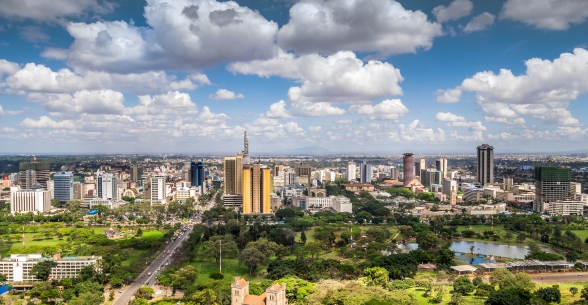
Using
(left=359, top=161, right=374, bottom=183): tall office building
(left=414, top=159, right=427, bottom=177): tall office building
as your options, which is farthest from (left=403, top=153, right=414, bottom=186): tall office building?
(left=359, top=161, right=374, bottom=183): tall office building

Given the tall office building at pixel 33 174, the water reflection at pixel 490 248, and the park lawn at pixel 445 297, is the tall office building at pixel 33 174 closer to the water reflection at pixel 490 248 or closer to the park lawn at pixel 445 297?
the water reflection at pixel 490 248

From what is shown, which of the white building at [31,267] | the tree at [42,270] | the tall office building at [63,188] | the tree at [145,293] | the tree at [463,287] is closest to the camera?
the tree at [463,287]

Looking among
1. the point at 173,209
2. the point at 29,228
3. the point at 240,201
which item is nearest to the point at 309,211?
the point at 240,201

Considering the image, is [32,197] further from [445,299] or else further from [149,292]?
[445,299]

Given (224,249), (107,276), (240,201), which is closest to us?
(107,276)

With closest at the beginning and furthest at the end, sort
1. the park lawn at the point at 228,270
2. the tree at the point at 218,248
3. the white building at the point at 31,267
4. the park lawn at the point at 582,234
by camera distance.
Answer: the white building at the point at 31,267 → the park lawn at the point at 228,270 → the tree at the point at 218,248 → the park lawn at the point at 582,234

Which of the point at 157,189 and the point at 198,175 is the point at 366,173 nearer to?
the point at 198,175

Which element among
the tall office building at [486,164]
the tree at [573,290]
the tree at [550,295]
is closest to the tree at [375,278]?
the tree at [550,295]

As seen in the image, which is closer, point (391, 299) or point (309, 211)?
point (391, 299)
